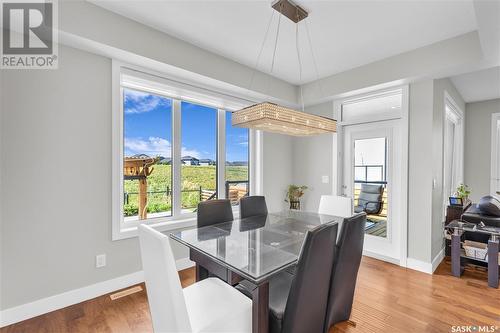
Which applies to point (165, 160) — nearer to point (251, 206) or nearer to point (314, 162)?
point (251, 206)

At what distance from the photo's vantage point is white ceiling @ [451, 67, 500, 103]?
3391mm

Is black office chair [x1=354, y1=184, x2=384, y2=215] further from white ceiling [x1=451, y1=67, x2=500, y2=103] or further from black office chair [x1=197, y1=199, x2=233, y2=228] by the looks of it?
black office chair [x1=197, y1=199, x2=233, y2=228]

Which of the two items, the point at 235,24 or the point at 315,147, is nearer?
the point at 235,24

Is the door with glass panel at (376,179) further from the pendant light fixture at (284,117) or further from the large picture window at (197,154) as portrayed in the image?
the large picture window at (197,154)

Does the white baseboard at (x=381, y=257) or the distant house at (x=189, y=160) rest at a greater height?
the distant house at (x=189, y=160)

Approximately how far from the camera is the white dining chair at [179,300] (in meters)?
1.13

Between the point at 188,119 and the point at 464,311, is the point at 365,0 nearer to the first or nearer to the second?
the point at 188,119

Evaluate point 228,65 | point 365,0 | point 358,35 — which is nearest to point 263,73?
point 228,65

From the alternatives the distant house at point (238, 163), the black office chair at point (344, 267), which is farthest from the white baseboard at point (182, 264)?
the black office chair at point (344, 267)

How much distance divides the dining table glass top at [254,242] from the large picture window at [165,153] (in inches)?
38.5

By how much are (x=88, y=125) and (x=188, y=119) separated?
122 centimetres

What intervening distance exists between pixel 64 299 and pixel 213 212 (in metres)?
1.55

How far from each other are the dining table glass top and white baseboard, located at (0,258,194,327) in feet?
3.42

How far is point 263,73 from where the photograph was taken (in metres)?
3.65
